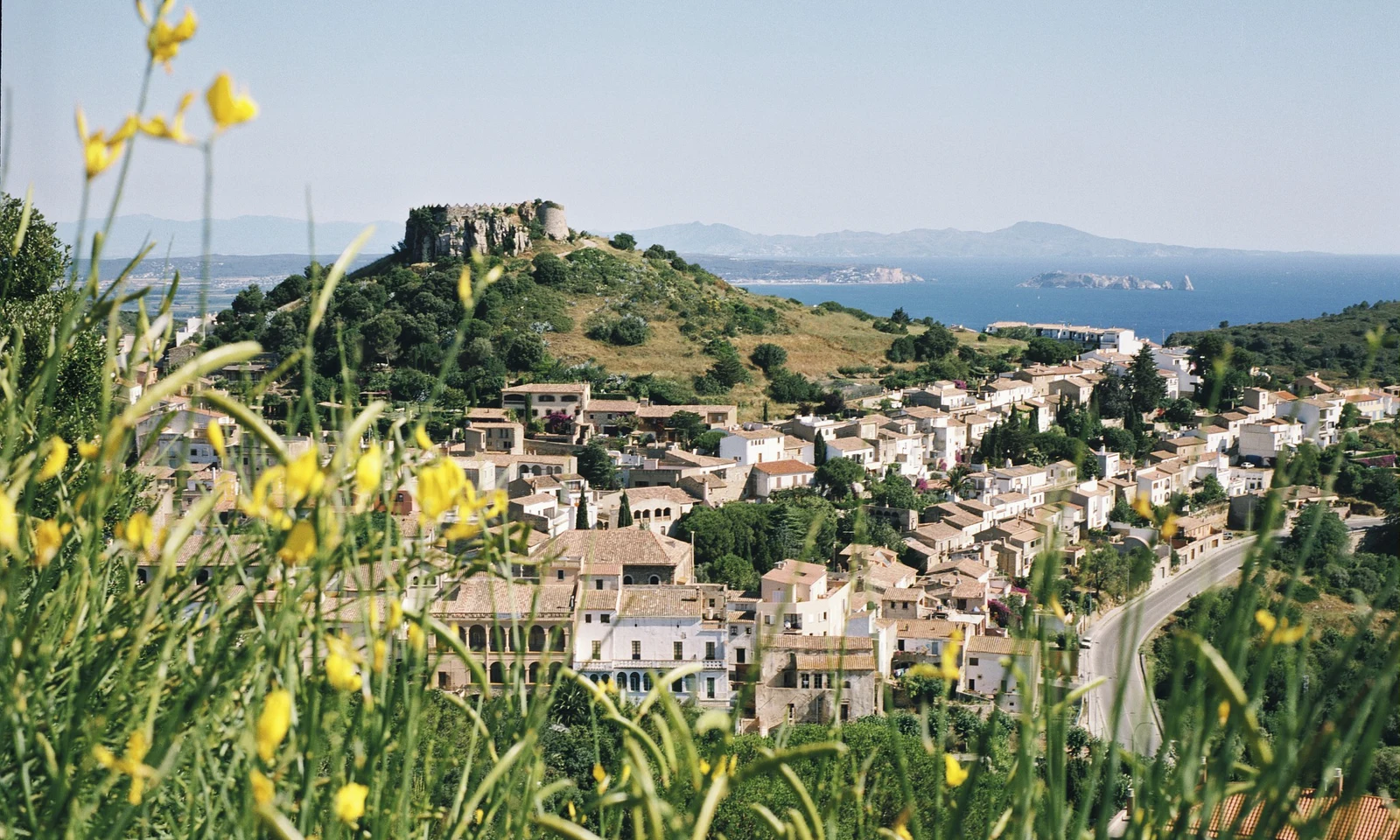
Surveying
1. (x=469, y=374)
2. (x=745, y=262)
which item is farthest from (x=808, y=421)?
(x=745, y=262)

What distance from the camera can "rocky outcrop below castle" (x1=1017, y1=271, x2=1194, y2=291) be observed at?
138750mm

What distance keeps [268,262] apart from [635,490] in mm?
25631

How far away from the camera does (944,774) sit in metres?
1.31

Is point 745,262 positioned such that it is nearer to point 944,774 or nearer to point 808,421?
point 808,421

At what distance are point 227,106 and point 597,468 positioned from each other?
70.8 feet

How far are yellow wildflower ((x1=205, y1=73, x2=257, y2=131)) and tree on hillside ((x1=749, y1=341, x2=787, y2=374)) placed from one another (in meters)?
31.4

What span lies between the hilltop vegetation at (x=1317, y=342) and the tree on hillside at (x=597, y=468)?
19.8 metres

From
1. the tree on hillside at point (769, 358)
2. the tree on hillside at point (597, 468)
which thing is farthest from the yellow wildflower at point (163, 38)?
the tree on hillside at point (769, 358)

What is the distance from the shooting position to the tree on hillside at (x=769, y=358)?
106 feet

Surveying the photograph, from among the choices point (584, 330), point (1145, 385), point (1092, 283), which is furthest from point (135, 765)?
point (1092, 283)

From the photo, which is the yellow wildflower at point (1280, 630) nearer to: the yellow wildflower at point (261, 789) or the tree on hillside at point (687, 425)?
the yellow wildflower at point (261, 789)

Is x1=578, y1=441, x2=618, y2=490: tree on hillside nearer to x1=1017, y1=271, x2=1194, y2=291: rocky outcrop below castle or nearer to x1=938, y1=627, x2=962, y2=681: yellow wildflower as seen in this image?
x1=938, y1=627, x2=962, y2=681: yellow wildflower

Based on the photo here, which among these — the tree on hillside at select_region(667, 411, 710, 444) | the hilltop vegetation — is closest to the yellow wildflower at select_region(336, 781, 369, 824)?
the tree on hillside at select_region(667, 411, 710, 444)

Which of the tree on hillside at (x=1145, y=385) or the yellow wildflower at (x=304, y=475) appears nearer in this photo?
the yellow wildflower at (x=304, y=475)
